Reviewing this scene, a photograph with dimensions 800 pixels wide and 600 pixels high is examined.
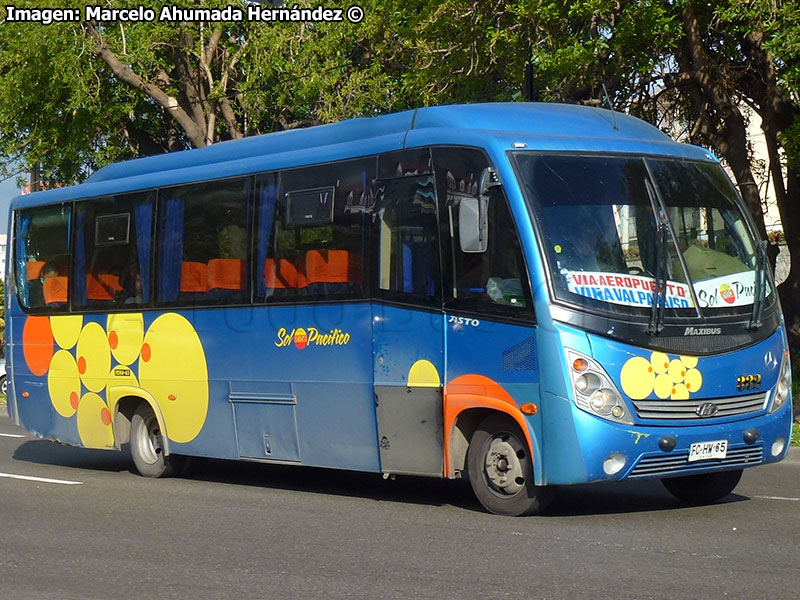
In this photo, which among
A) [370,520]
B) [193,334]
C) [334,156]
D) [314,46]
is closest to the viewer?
[370,520]

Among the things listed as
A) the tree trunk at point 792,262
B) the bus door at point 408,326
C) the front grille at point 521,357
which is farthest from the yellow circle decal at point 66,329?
the tree trunk at point 792,262

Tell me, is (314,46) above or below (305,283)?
above

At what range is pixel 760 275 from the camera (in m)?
10.2

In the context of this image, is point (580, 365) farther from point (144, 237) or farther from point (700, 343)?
point (144, 237)

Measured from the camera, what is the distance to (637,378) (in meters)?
9.43

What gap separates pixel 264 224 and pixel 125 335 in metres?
2.53

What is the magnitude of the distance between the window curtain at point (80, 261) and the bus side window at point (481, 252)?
5581mm

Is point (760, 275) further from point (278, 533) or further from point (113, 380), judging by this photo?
point (113, 380)

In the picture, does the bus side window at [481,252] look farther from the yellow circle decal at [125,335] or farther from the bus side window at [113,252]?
the yellow circle decal at [125,335]

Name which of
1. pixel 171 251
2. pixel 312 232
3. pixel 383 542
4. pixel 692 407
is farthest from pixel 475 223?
pixel 171 251

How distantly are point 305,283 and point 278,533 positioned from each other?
2.83 meters

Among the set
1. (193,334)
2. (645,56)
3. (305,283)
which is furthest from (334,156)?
(645,56)

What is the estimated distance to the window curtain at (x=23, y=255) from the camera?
51.2 ft

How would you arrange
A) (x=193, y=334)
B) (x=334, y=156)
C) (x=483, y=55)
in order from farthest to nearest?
(x=483, y=55), (x=193, y=334), (x=334, y=156)
